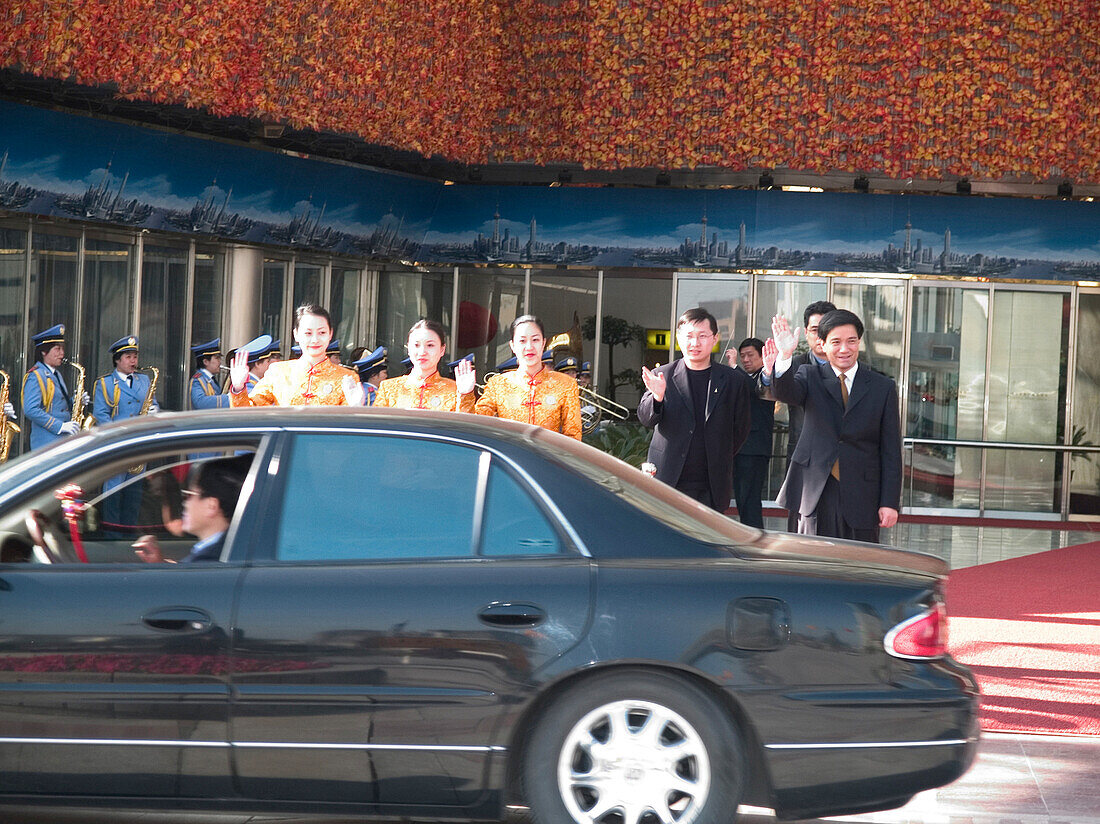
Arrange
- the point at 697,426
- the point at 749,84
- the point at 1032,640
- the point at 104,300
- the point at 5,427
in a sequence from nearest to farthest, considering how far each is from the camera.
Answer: the point at 697,426
the point at 1032,640
the point at 5,427
the point at 104,300
the point at 749,84

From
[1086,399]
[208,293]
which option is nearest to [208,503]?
[208,293]

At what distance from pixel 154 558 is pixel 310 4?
1018 cm

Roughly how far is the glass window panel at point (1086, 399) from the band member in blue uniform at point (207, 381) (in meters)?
10.8

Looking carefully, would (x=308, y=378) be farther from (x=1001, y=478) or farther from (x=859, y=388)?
(x=1001, y=478)

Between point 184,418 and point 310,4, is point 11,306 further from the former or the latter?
point 184,418

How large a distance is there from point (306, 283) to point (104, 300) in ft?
12.5

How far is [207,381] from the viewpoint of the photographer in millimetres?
13125

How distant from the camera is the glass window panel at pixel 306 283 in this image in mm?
16984

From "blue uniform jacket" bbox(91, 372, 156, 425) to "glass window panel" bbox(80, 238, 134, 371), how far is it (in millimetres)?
965

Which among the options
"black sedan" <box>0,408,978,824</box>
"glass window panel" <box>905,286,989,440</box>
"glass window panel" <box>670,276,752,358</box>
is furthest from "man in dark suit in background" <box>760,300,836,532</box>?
"glass window panel" <box>905,286,989,440</box>

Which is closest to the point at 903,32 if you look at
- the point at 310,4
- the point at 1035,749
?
the point at 310,4

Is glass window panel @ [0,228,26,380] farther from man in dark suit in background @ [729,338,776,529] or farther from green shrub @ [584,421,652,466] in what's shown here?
man in dark suit in background @ [729,338,776,529]

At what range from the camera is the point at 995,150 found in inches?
620

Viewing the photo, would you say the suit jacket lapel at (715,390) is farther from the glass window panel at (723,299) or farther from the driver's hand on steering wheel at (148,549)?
the glass window panel at (723,299)
